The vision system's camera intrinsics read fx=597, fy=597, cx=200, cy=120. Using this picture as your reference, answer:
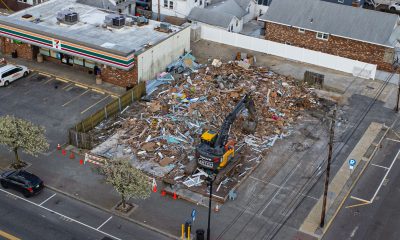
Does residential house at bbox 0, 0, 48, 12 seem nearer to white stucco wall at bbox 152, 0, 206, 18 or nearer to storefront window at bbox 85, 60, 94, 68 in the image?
white stucco wall at bbox 152, 0, 206, 18

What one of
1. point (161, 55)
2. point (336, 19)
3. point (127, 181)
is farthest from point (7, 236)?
point (336, 19)

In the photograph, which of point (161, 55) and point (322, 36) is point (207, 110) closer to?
point (161, 55)

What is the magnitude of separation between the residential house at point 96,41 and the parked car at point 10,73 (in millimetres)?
3134

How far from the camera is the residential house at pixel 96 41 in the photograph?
56.8 meters

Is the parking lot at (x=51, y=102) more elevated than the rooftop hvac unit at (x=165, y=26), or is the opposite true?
the rooftop hvac unit at (x=165, y=26)

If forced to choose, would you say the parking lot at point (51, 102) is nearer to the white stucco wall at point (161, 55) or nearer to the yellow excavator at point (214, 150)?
the white stucco wall at point (161, 55)

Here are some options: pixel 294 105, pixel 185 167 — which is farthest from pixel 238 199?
pixel 294 105

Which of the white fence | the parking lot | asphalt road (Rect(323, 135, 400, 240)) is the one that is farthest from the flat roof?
asphalt road (Rect(323, 135, 400, 240))

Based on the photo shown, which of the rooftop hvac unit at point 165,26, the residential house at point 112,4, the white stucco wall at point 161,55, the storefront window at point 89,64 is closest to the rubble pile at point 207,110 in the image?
the white stucco wall at point 161,55

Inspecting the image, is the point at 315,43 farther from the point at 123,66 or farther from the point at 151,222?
the point at 151,222

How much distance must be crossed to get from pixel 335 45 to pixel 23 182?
123 ft

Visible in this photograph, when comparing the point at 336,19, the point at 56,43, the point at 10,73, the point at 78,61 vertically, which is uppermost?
the point at 336,19

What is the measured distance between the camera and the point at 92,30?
60.7 meters

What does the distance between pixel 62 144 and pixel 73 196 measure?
7.29 m
